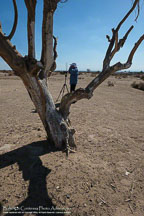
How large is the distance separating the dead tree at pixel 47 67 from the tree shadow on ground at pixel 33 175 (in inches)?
19.2

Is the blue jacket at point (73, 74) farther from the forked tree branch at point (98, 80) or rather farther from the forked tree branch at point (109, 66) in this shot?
the forked tree branch at point (98, 80)

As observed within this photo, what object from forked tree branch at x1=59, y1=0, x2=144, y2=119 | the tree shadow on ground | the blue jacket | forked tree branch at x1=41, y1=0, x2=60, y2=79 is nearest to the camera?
the tree shadow on ground

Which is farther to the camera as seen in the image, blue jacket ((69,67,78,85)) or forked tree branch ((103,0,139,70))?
blue jacket ((69,67,78,85))

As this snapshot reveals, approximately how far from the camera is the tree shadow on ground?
1794 millimetres

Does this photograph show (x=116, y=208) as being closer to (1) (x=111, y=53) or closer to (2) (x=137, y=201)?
(2) (x=137, y=201)

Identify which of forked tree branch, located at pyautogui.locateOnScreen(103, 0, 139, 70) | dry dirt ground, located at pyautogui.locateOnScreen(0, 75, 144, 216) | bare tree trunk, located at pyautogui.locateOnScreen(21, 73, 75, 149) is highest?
forked tree branch, located at pyautogui.locateOnScreen(103, 0, 139, 70)

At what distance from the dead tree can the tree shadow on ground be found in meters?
0.49

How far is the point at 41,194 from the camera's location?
79.3 inches

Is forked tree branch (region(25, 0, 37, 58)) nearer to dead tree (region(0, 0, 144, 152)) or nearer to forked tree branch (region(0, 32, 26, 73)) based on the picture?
dead tree (region(0, 0, 144, 152))

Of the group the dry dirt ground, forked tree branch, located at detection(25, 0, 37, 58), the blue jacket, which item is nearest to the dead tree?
forked tree branch, located at detection(25, 0, 37, 58)

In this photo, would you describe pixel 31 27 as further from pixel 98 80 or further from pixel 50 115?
pixel 50 115

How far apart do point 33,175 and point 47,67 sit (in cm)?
206

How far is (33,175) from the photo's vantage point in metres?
2.35

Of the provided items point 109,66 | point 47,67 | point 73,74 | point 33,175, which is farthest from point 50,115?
point 73,74
